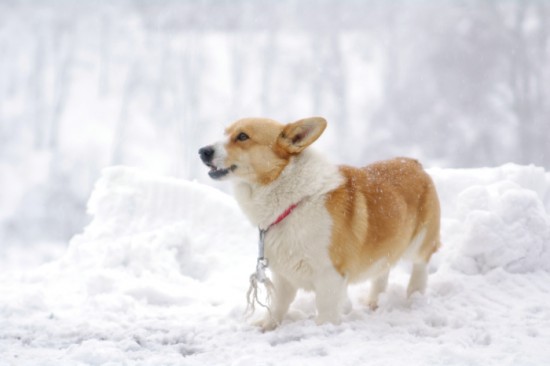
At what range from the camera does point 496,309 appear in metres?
4.25

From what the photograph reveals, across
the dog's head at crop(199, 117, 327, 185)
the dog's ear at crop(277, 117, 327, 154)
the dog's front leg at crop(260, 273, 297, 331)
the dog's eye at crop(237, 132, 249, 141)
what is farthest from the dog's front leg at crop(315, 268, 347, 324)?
the dog's eye at crop(237, 132, 249, 141)

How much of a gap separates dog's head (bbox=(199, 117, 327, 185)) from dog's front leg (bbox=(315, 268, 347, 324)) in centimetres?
78

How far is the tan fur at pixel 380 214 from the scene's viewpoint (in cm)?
400

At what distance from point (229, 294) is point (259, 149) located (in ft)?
6.11

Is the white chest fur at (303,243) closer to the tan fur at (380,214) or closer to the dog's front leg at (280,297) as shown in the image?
the tan fur at (380,214)

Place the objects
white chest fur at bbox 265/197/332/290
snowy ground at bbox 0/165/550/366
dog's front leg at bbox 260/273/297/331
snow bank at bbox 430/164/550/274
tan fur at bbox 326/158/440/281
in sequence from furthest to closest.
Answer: snow bank at bbox 430/164/550/274
dog's front leg at bbox 260/273/297/331
tan fur at bbox 326/158/440/281
white chest fur at bbox 265/197/332/290
snowy ground at bbox 0/165/550/366

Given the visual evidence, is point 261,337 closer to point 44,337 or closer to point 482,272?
point 44,337

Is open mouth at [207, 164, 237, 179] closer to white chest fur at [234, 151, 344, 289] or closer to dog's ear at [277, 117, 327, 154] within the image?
white chest fur at [234, 151, 344, 289]

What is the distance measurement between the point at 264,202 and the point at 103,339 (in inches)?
56.5

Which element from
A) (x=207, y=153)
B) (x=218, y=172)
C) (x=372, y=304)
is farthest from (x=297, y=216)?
(x=372, y=304)

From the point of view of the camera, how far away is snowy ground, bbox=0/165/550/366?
334 centimetres

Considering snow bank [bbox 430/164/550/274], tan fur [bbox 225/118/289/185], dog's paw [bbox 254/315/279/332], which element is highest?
tan fur [bbox 225/118/289/185]

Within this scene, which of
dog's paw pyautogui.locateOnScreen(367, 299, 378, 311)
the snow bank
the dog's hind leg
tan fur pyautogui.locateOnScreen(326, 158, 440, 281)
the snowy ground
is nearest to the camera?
the snowy ground

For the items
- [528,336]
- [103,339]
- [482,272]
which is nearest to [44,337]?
[103,339]
